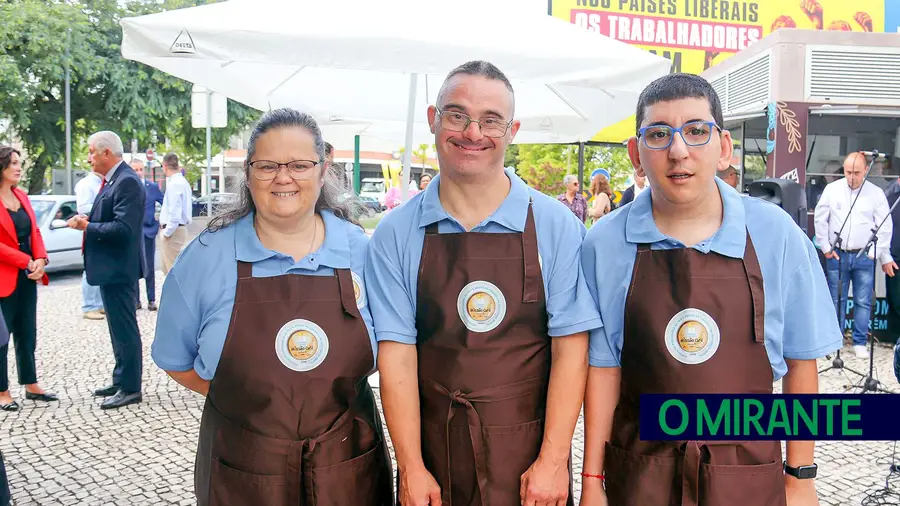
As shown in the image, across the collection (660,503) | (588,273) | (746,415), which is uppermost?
(588,273)

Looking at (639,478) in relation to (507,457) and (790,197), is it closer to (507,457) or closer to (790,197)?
(507,457)

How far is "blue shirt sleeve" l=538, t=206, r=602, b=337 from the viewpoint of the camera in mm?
1931

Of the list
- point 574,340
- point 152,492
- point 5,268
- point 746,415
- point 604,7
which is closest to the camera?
point 746,415


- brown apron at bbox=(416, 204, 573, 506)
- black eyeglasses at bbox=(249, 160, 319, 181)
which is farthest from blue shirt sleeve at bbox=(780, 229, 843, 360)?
black eyeglasses at bbox=(249, 160, 319, 181)

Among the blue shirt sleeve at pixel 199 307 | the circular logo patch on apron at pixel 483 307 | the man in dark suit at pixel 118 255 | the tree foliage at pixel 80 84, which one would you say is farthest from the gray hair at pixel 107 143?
the tree foliage at pixel 80 84

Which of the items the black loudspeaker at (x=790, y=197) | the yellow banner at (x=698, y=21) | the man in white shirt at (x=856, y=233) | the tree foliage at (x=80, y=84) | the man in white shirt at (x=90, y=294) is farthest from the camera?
the tree foliage at (x=80, y=84)

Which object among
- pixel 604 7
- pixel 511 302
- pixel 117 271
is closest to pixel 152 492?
pixel 117 271

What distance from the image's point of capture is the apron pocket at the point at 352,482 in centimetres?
196

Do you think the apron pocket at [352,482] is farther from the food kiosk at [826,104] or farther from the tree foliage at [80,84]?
the tree foliage at [80,84]

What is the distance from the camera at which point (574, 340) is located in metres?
1.95

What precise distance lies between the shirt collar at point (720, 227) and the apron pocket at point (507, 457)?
2.05 ft

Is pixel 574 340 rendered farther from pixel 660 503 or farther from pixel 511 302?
pixel 660 503

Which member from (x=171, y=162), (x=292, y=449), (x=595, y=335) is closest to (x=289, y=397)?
(x=292, y=449)

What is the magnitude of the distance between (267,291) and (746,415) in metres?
1.35
